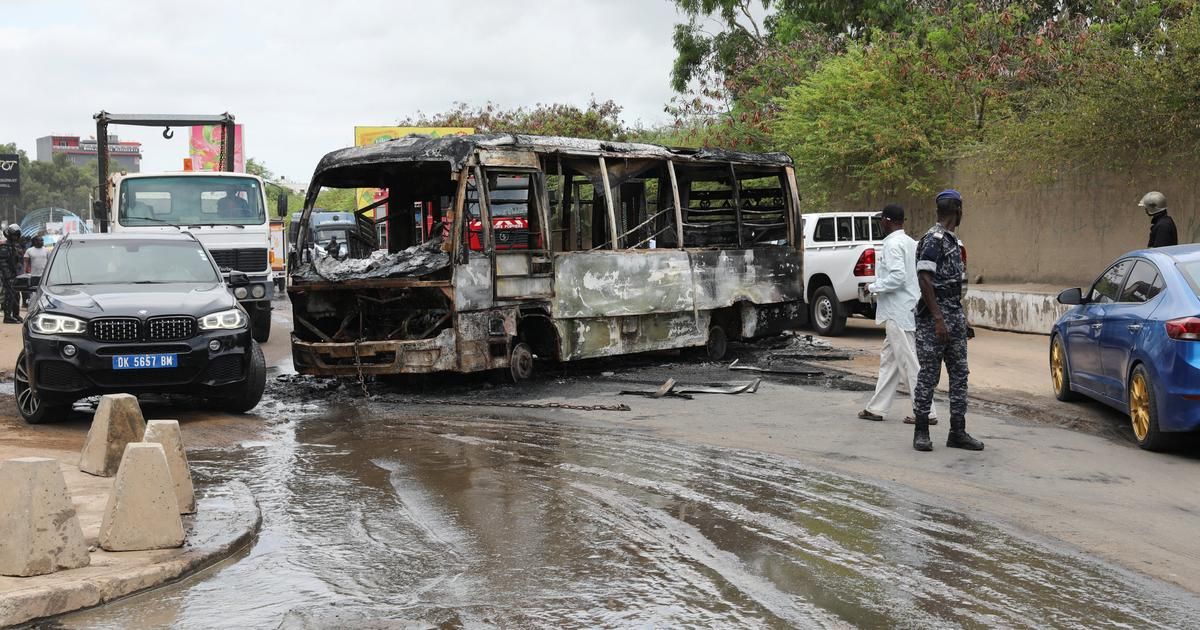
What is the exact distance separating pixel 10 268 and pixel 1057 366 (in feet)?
66.6

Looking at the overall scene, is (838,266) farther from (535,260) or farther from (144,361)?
(144,361)

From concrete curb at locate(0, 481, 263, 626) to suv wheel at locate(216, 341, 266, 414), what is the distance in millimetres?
4042

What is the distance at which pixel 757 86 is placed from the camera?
33.0 m

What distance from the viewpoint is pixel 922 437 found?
28.7ft

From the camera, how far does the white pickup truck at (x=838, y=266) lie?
58.3 ft

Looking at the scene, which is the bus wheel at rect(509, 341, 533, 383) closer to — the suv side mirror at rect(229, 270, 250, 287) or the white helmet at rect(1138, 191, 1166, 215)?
the suv side mirror at rect(229, 270, 250, 287)

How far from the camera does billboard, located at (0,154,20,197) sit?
3337 inches

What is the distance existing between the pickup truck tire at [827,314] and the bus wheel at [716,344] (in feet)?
12.5

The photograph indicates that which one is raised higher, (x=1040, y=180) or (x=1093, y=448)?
(x=1040, y=180)

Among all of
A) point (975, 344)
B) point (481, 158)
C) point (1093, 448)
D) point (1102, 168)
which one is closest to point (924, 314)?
point (1093, 448)

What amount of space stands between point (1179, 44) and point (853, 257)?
5.21 m

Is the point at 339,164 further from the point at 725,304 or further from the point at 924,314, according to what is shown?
the point at 924,314

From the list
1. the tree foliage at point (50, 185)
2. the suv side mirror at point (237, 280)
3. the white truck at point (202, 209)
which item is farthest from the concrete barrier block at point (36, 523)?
the tree foliage at point (50, 185)

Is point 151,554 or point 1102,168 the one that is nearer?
point 151,554
